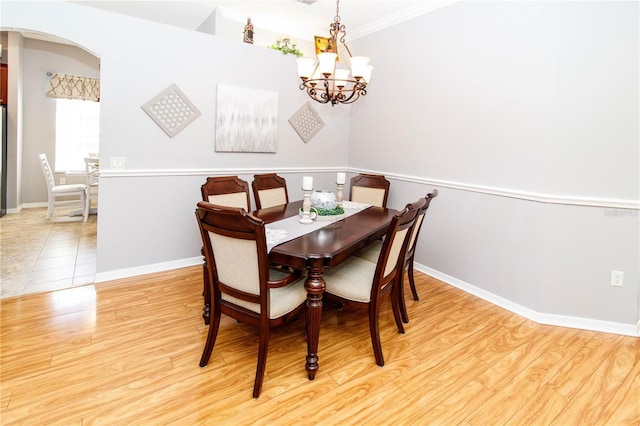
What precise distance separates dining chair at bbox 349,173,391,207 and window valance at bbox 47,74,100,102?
5.25 meters

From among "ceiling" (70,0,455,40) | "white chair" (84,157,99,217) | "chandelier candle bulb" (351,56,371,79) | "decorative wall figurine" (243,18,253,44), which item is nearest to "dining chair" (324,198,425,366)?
"chandelier candle bulb" (351,56,371,79)

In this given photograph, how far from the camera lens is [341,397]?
1901 millimetres

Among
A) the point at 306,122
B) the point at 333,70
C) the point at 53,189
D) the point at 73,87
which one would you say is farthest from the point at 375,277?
the point at 73,87

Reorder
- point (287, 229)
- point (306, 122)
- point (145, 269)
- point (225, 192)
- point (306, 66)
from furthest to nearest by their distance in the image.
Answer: point (306, 122) → point (145, 269) → point (225, 192) → point (306, 66) → point (287, 229)

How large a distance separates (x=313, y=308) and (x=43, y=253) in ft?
11.7

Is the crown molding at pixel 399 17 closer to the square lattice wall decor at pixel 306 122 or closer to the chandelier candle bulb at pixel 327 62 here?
the square lattice wall decor at pixel 306 122

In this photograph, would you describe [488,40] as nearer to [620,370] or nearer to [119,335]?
[620,370]

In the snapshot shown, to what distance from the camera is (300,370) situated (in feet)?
6.91

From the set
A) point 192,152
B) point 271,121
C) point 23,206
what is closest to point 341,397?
point 192,152

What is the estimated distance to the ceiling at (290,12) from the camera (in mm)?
3760

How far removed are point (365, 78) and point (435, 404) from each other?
2162 millimetres

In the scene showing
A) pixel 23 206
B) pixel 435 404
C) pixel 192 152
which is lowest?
pixel 435 404

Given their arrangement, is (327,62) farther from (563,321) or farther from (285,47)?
(563,321)

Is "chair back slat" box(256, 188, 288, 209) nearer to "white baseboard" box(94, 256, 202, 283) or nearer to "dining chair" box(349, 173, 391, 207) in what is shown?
"dining chair" box(349, 173, 391, 207)
